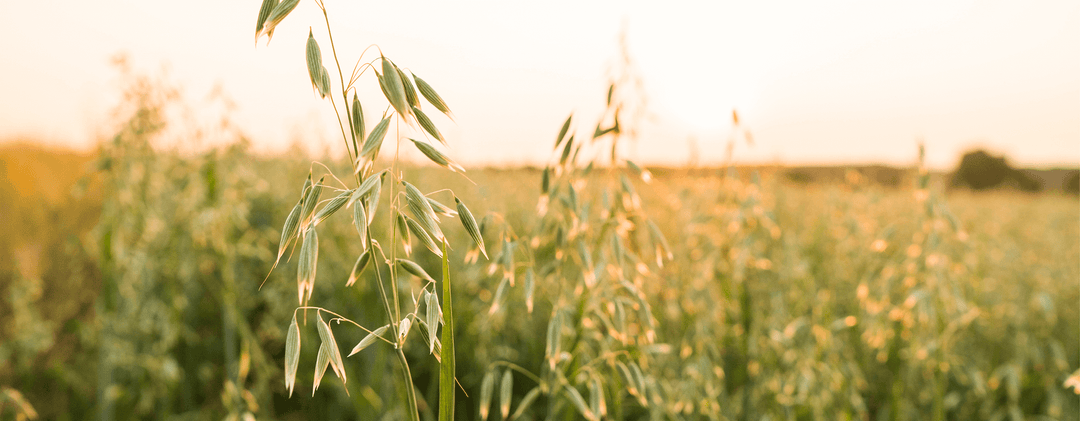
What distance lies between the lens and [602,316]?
1.13m

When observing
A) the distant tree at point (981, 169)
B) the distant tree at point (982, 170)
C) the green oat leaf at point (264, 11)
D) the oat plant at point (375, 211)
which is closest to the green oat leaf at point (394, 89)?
the oat plant at point (375, 211)

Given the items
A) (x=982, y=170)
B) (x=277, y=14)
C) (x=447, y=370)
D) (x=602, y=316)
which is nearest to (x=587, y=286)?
(x=602, y=316)

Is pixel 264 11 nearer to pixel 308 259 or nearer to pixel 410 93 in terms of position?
pixel 410 93

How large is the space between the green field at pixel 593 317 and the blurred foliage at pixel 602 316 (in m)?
0.01

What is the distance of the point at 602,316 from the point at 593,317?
0.21 m

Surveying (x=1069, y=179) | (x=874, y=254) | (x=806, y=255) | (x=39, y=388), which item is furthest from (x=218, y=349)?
(x=1069, y=179)

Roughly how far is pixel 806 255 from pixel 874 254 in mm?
366

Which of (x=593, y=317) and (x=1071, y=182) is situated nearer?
(x=593, y=317)

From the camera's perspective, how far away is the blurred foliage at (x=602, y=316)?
4.95 ft

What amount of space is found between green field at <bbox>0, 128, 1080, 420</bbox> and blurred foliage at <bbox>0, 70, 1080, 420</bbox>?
0.04 ft

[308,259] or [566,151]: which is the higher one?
[566,151]

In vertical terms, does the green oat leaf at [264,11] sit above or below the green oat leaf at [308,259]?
above

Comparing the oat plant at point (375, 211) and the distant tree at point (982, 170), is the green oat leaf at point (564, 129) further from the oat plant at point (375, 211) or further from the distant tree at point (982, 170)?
the distant tree at point (982, 170)

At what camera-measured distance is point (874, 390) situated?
2602mm
